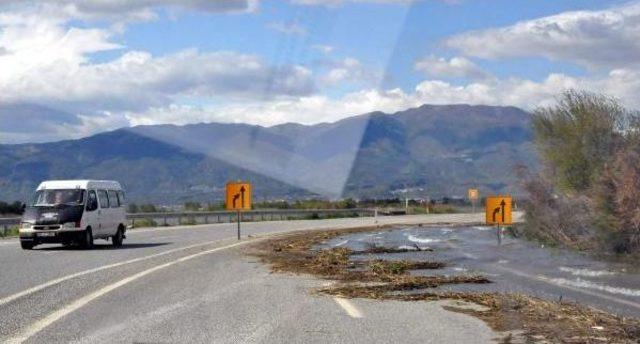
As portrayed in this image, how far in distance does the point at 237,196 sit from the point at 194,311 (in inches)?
790

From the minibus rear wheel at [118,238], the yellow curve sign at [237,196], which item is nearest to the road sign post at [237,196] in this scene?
the yellow curve sign at [237,196]

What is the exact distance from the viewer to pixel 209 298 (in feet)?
44.6

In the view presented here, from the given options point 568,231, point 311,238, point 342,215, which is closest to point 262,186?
point 342,215

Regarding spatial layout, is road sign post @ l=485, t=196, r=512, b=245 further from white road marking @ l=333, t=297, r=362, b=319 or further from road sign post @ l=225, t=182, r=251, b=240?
white road marking @ l=333, t=297, r=362, b=319

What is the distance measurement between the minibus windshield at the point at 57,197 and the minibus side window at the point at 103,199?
33.4 inches

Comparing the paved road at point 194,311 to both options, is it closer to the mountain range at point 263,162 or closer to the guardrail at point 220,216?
the guardrail at point 220,216

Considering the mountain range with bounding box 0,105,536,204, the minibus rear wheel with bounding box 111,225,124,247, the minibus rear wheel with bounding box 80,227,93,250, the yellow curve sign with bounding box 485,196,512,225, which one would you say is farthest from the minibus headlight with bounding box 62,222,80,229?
the mountain range with bounding box 0,105,536,204

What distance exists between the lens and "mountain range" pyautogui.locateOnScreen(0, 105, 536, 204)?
76.1m

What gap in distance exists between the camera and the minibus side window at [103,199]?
27625 millimetres

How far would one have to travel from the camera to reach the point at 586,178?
2964cm

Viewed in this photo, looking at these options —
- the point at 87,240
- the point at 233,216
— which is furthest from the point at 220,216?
the point at 87,240

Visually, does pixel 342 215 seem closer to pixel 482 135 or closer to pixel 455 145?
pixel 455 145

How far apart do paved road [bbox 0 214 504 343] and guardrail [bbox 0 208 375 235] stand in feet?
78.0

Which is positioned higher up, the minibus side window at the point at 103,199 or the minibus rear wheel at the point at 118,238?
the minibus side window at the point at 103,199
